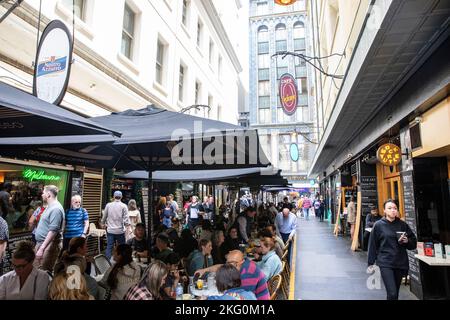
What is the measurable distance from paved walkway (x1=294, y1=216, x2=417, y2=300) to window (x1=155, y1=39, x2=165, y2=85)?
370 inches

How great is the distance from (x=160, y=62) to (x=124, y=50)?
2.99 metres

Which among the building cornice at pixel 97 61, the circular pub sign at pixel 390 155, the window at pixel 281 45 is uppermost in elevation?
the window at pixel 281 45

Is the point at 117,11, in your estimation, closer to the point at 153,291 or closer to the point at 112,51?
the point at 112,51

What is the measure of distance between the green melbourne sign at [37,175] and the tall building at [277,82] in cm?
3509

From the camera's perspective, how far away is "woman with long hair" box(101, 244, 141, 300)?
3.57m

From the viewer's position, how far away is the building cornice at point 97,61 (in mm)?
6738

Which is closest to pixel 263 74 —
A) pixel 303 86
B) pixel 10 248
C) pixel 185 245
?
pixel 303 86

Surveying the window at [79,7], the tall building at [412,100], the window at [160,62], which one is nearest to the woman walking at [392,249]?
the tall building at [412,100]

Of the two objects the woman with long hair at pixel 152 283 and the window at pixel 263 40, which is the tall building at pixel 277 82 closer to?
the window at pixel 263 40

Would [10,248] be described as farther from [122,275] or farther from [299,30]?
[299,30]

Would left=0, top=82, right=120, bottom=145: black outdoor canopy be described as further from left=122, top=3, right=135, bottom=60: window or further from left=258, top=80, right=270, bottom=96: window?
left=258, top=80, right=270, bottom=96: window

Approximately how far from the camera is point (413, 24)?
4180 mm

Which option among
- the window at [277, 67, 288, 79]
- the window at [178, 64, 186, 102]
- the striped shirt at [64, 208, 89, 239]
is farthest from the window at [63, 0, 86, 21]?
the window at [277, 67, 288, 79]

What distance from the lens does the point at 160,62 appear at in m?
14.0
